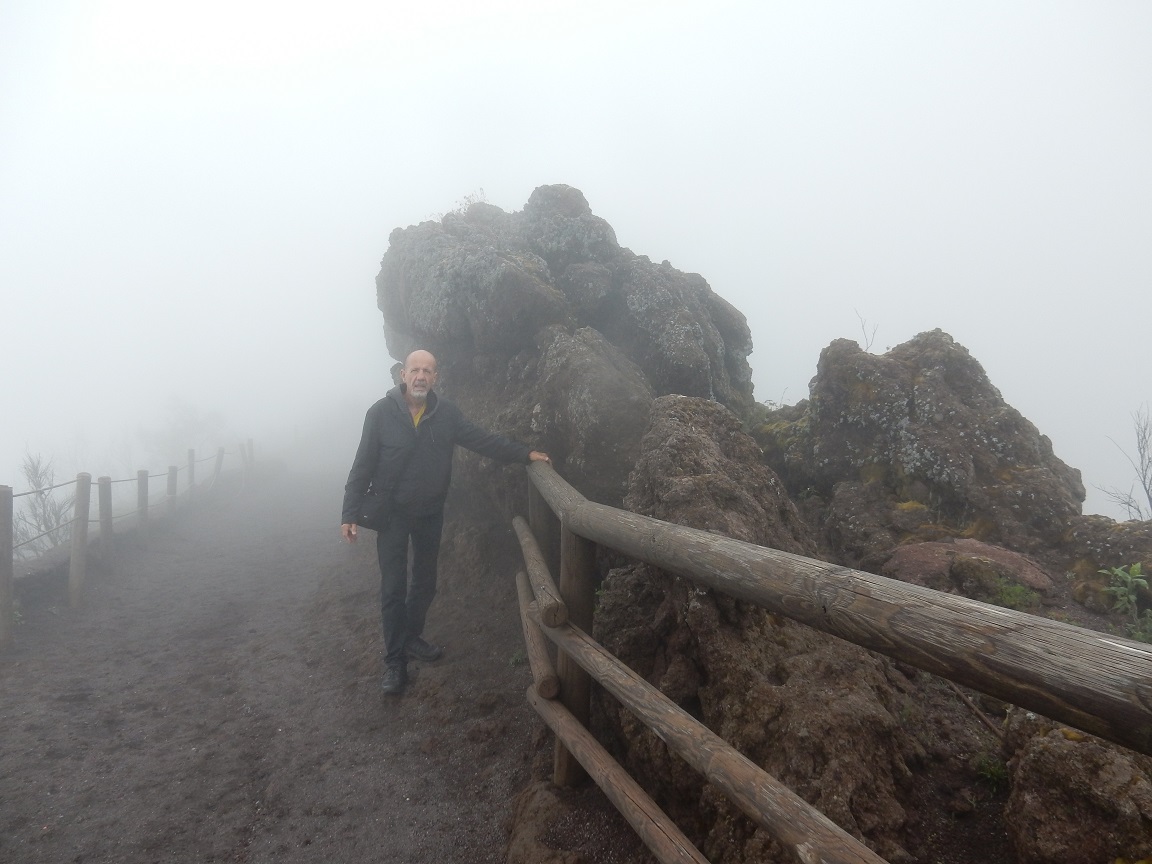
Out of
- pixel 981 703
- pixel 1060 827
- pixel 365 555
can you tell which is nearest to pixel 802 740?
pixel 1060 827

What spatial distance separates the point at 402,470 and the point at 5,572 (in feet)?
16.6

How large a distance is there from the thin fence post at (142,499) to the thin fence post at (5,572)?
200 inches

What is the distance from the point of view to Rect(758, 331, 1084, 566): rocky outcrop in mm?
5621

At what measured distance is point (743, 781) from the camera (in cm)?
211

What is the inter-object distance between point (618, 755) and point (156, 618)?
7.32 m

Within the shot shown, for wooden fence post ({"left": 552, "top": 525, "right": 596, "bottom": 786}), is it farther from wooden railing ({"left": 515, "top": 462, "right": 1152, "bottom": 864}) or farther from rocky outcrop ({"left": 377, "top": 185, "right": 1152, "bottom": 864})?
rocky outcrop ({"left": 377, "top": 185, "right": 1152, "bottom": 864})

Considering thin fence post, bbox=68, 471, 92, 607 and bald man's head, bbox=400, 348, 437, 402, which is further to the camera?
thin fence post, bbox=68, 471, 92, 607

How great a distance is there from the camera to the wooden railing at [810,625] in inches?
48.6

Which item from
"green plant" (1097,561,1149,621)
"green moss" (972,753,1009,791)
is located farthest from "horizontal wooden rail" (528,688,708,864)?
"green plant" (1097,561,1149,621)

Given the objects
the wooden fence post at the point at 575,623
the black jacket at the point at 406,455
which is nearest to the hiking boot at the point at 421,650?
the black jacket at the point at 406,455

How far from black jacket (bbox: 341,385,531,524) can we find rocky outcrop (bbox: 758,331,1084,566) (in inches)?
131

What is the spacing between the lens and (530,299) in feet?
28.7

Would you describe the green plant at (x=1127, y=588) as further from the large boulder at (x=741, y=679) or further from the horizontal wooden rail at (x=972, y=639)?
the horizontal wooden rail at (x=972, y=639)

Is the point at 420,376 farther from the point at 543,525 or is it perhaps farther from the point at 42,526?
the point at 42,526
